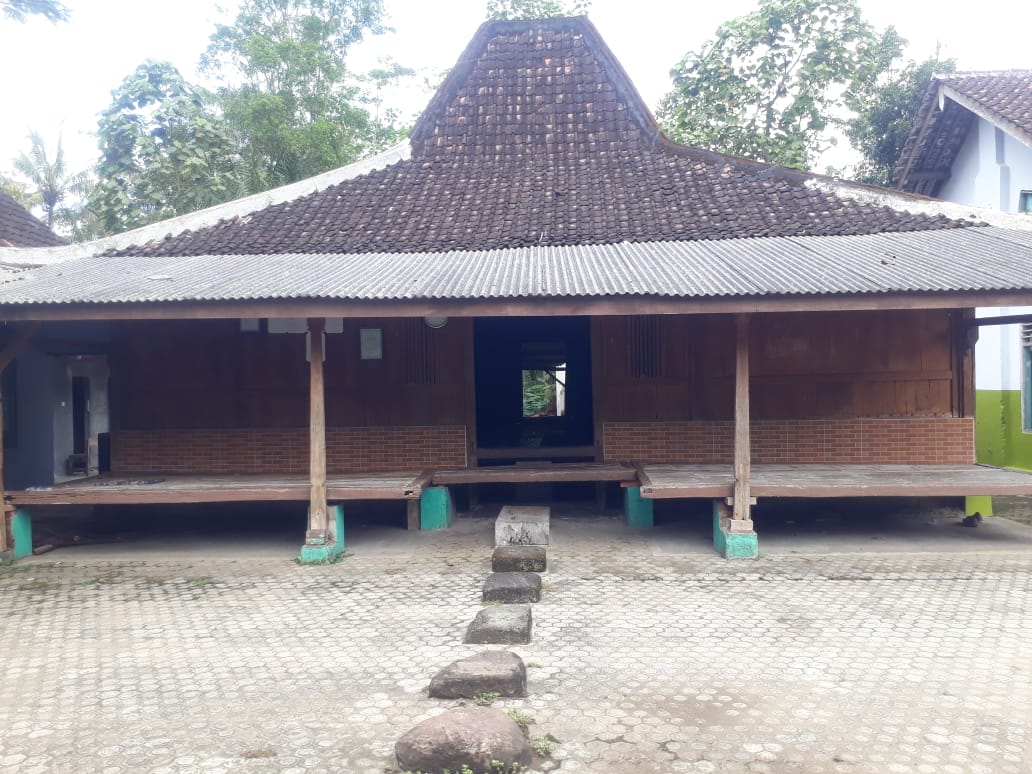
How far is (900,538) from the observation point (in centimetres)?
840

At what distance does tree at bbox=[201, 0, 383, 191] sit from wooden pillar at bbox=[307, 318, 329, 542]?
10.8 meters

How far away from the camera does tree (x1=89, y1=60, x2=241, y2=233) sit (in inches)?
648

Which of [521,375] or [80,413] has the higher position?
[521,375]

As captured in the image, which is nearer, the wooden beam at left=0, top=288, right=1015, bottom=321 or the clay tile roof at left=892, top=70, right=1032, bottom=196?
the wooden beam at left=0, top=288, right=1015, bottom=321

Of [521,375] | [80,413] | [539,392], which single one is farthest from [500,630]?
[539,392]

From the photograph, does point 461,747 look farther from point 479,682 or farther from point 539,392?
point 539,392

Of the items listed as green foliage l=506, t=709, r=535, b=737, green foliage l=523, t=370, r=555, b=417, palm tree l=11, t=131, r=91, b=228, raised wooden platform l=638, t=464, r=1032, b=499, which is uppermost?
palm tree l=11, t=131, r=91, b=228

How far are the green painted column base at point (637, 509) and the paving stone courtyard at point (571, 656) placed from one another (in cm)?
87

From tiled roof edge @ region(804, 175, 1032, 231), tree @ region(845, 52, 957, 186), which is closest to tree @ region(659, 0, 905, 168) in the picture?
tree @ region(845, 52, 957, 186)

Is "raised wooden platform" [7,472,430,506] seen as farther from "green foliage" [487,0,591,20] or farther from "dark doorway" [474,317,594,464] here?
"green foliage" [487,0,591,20]

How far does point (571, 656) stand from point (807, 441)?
18.1 feet

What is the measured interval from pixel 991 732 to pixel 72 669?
Answer: 16.8ft

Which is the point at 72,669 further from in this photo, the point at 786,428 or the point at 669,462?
the point at 786,428

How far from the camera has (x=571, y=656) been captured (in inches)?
198
